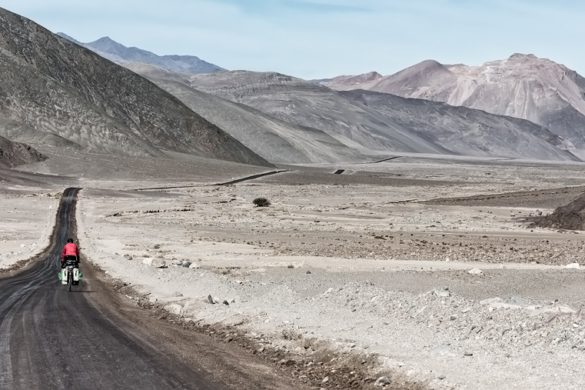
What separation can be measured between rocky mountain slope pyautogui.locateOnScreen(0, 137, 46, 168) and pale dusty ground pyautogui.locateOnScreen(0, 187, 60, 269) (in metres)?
28.3

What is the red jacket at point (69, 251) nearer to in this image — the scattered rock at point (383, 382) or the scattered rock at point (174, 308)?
the scattered rock at point (174, 308)

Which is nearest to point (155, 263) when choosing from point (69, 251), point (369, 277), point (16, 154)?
point (69, 251)

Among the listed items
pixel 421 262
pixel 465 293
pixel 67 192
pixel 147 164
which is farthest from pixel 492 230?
pixel 147 164

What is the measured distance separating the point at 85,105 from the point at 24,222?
103798 mm

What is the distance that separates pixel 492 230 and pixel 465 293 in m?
31.9

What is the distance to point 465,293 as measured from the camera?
879 inches

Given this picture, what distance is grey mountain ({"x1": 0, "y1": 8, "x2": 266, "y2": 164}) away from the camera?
153 metres

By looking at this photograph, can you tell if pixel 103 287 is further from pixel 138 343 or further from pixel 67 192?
pixel 67 192

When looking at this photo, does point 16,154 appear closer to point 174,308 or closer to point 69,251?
point 69,251

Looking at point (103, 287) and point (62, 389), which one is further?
point (103, 287)

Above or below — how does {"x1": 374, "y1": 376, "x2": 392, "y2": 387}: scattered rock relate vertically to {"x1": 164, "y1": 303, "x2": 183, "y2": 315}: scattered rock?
above

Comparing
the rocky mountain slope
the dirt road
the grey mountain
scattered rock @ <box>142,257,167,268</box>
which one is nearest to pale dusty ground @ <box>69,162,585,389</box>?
scattered rock @ <box>142,257,167,268</box>

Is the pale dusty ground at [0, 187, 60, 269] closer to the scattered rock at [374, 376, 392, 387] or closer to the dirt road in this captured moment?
the dirt road

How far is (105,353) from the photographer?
13.4m
